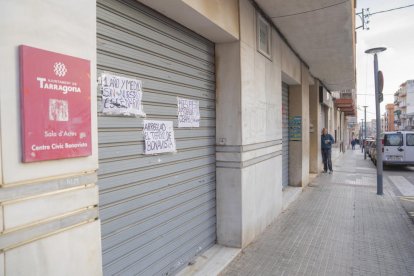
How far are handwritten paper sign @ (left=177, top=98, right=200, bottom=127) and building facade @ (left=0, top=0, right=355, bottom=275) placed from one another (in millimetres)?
24

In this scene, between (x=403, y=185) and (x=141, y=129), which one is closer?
(x=141, y=129)

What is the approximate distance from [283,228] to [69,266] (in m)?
4.57

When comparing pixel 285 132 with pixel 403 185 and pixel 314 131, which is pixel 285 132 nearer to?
pixel 314 131

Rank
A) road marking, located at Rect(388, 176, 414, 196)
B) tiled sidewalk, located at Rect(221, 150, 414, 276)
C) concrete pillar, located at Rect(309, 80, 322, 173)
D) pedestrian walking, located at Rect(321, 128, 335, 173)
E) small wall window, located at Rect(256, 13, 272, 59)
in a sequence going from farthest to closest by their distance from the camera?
pedestrian walking, located at Rect(321, 128, 335, 173)
concrete pillar, located at Rect(309, 80, 322, 173)
road marking, located at Rect(388, 176, 414, 196)
small wall window, located at Rect(256, 13, 272, 59)
tiled sidewalk, located at Rect(221, 150, 414, 276)

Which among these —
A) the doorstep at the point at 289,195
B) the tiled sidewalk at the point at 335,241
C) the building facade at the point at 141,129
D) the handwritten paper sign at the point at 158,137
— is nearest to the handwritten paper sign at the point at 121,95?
the building facade at the point at 141,129

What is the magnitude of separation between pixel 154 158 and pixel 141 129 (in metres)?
0.38

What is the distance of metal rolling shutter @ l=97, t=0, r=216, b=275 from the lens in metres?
2.90

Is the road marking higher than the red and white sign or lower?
lower

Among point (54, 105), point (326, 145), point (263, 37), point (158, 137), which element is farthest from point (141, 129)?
point (326, 145)

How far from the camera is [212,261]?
435cm

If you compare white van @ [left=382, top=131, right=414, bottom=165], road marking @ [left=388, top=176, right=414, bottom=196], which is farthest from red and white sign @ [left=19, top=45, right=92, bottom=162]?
white van @ [left=382, top=131, right=414, bottom=165]

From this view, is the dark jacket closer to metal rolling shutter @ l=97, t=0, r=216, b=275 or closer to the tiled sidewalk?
the tiled sidewalk

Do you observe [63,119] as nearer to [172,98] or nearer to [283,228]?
[172,98]

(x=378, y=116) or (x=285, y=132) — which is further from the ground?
(x=378, y=116)
